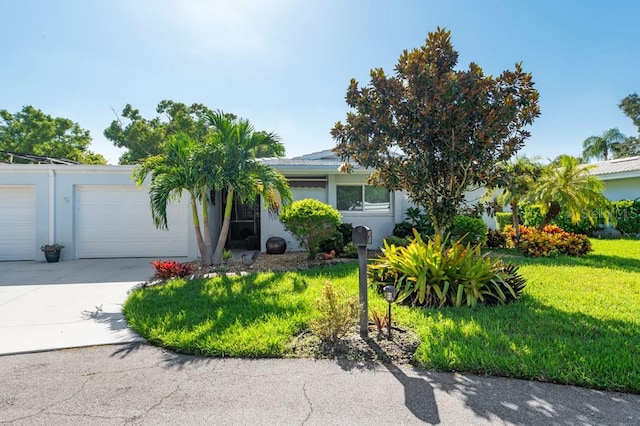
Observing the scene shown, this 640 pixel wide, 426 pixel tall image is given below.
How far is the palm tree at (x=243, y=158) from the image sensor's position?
287 inches

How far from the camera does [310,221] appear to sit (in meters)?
8.24

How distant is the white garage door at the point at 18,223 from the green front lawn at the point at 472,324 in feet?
24.0

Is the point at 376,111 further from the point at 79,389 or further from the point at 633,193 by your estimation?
the point at 633,193

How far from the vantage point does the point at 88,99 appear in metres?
13.2

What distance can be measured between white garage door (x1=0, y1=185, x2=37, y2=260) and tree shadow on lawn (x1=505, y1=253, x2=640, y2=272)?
578 inches

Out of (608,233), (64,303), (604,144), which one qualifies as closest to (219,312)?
(64,303)

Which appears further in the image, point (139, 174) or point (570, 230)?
point (570, 230)

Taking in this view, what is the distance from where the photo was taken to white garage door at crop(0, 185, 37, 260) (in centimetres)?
→ 1029

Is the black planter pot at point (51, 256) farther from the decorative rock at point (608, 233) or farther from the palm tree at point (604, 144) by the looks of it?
the palm tree at point (604, 144)

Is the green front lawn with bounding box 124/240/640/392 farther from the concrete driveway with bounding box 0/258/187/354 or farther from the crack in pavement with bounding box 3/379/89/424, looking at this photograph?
the crack in pavement with bounding box 3/379/89/424

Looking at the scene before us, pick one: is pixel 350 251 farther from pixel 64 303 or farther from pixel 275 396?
pixel 275 396

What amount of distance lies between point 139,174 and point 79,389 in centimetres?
621

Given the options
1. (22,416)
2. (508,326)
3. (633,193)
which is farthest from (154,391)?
(633,193)

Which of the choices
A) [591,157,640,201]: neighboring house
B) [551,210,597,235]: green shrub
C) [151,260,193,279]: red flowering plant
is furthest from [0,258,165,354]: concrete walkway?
[591,157,640,201]: neighboring house
